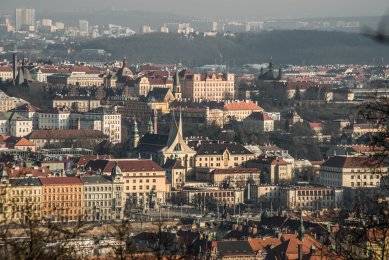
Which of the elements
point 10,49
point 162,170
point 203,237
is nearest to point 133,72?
point 10,49

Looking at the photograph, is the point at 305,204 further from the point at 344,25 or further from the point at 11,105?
the point at 344,25

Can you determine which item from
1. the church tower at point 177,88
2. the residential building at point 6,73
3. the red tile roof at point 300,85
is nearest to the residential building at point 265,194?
the church tower at point 177,88

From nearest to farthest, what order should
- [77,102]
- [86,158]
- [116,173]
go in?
[116,173]
[86,158]
[77,102]

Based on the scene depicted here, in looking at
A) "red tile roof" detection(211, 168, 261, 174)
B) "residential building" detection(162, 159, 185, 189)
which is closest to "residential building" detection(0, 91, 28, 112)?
"residential building" detection(162, 159, 185, 189)

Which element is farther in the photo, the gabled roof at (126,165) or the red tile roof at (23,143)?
the red tile roof at (23,143)

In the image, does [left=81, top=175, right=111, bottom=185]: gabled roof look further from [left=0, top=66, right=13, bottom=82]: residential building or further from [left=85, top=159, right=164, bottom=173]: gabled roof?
[left=0, top=66, right=13, bottom=82]: residential building

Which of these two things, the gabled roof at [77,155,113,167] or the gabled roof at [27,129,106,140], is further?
the gabled roof at [27,129,106,140]

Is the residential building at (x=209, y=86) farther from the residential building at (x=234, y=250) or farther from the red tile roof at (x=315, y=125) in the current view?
the residential building at (x=234, y=250)

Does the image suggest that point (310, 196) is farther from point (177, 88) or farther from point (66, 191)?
point (177, 88)

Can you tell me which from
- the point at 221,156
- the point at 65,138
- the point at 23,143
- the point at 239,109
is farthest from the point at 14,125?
the point at 221,156
